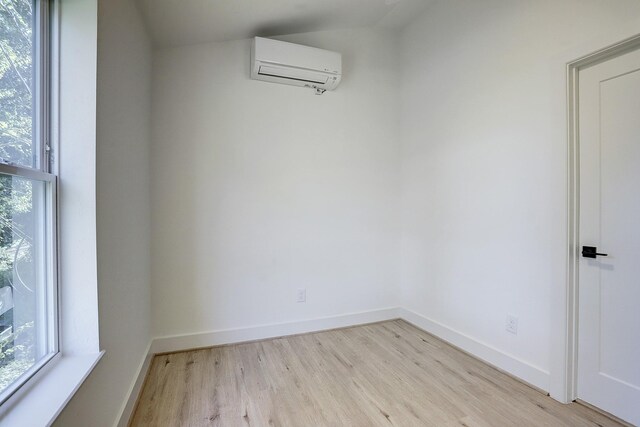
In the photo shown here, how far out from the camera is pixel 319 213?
9.47 ft

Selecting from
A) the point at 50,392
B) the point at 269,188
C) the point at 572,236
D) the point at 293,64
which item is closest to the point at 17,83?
the point at 50,392

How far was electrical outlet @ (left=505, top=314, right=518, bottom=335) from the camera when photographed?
2089 mm

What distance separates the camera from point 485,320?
2305 mm

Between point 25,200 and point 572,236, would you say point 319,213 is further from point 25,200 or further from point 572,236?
point 25,200

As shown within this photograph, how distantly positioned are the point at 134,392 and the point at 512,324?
2519 millimetres

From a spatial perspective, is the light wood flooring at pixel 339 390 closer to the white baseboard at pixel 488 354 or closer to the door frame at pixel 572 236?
the white baseboard at pixel 488 354

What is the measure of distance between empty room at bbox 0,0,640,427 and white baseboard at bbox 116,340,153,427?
32 millimetres

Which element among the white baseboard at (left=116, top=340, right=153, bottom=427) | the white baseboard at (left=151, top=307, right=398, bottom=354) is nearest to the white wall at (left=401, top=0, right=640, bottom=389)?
the white baseboard at (left=151, top=307, right=398, bottom=354)

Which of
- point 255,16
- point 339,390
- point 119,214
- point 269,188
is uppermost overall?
point 255,16

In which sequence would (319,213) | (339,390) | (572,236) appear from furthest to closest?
(319,213) → (339,390) → (572,236)

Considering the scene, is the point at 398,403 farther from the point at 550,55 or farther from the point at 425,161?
the point at 550,55

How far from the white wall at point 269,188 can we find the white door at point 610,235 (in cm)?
162

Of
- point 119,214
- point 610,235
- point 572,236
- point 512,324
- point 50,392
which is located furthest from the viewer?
point 512,324

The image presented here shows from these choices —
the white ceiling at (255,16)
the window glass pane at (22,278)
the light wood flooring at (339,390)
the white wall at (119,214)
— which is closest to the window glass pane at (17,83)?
the window glass pane at (22,278)
